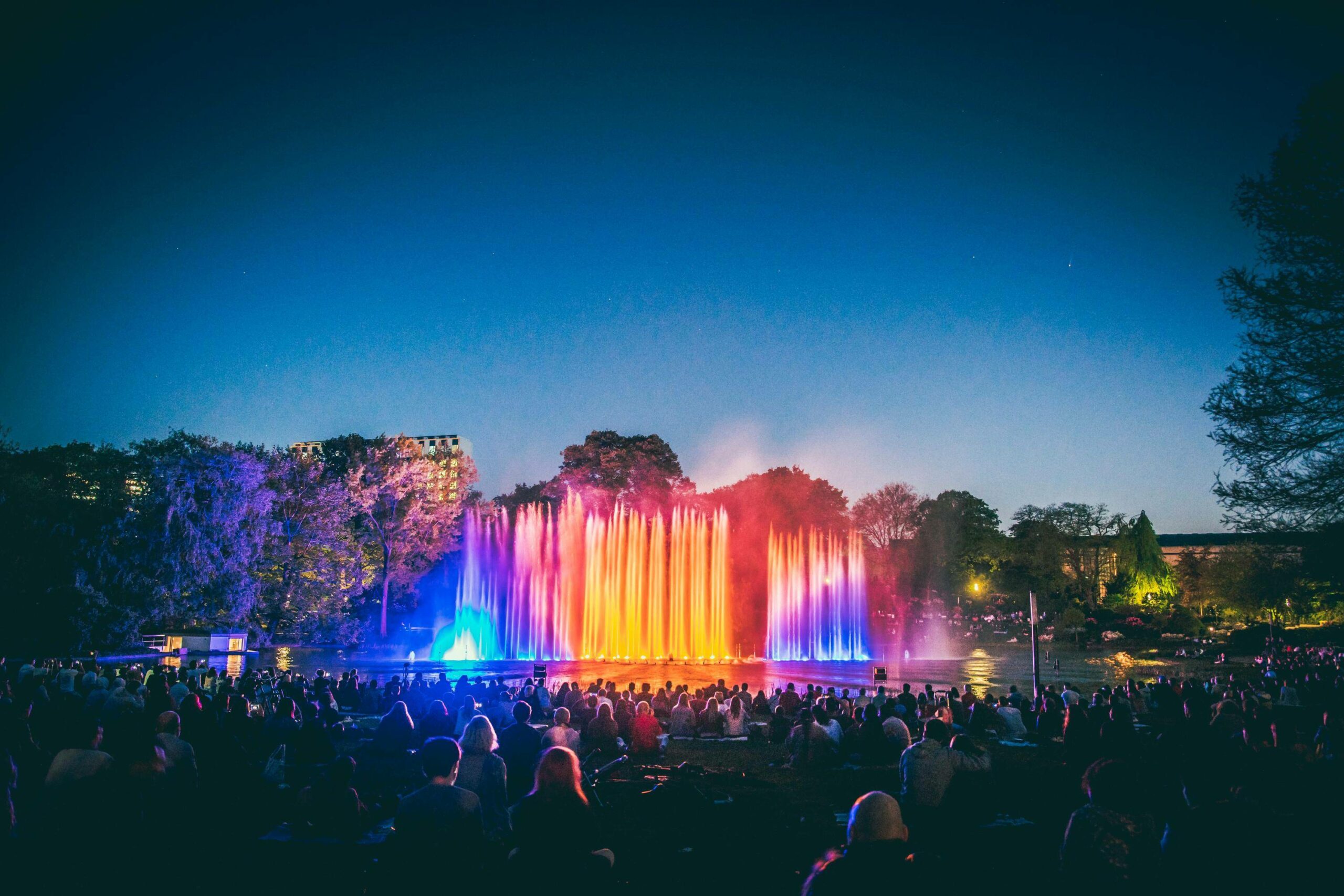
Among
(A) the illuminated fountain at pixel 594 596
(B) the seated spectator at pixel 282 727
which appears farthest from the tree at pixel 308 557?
(B) the seated spectator at pixel 282 727

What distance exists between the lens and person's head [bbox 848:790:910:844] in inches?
202

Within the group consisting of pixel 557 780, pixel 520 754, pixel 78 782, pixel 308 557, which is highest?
pixel 308 557

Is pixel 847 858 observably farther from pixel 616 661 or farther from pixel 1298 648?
pixel 1298 648

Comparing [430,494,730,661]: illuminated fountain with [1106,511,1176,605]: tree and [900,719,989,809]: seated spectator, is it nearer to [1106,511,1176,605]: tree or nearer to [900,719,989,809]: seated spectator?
[900,719,989,809]: seated spectator

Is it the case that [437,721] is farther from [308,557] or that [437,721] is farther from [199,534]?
[308,557]

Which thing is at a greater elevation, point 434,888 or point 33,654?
point 434,888

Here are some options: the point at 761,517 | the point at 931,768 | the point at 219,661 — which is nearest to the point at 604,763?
the point at 931,768

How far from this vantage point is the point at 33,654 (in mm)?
34594

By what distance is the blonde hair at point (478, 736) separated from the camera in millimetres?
8078

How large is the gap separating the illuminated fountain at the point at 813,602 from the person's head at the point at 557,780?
156 feet

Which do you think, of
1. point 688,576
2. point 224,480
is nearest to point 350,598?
point 224,480

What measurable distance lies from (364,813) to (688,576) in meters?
48.2

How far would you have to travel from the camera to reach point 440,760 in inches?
228

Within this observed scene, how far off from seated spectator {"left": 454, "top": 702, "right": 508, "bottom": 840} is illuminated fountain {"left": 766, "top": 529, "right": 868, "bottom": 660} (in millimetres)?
44779
